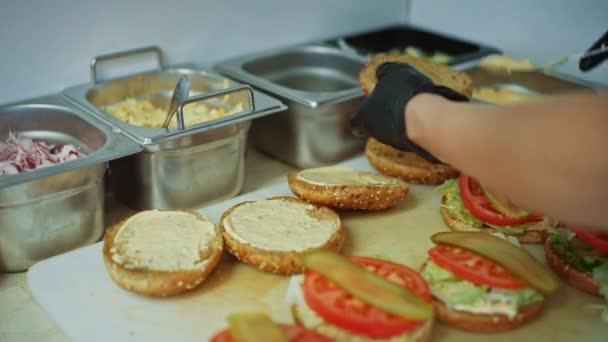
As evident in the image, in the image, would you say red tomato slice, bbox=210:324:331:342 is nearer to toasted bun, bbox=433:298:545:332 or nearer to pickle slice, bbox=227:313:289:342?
pickle slice, bbox=227:313:289:342

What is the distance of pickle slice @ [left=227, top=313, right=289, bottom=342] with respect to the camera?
6.40 feet

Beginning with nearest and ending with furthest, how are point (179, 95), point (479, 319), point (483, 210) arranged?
point (479, 319) → point (483, 210) → point (179, 95)

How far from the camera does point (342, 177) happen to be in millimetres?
2873

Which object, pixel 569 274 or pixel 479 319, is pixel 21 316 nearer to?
pixel 479 319

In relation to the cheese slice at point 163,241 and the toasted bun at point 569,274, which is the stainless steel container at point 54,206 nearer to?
the cheese slice at point 163,241

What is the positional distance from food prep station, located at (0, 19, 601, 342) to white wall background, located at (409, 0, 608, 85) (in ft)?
0.63

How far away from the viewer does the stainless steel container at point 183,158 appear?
279cm

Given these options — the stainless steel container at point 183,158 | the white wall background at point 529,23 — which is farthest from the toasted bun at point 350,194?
the white wall background at point 529,23

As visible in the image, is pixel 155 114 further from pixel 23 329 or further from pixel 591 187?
pixel 591 187

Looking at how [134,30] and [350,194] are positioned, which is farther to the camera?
[134,30]

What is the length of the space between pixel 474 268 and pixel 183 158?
126 centimetres

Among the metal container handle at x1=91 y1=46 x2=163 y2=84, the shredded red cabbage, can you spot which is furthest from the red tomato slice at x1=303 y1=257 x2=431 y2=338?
the metal container handle at x1=91 y1=46 x2=163 y2=84

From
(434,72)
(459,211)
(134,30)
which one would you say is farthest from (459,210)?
(134,30)

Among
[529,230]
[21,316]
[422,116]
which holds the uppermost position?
[422,116]
